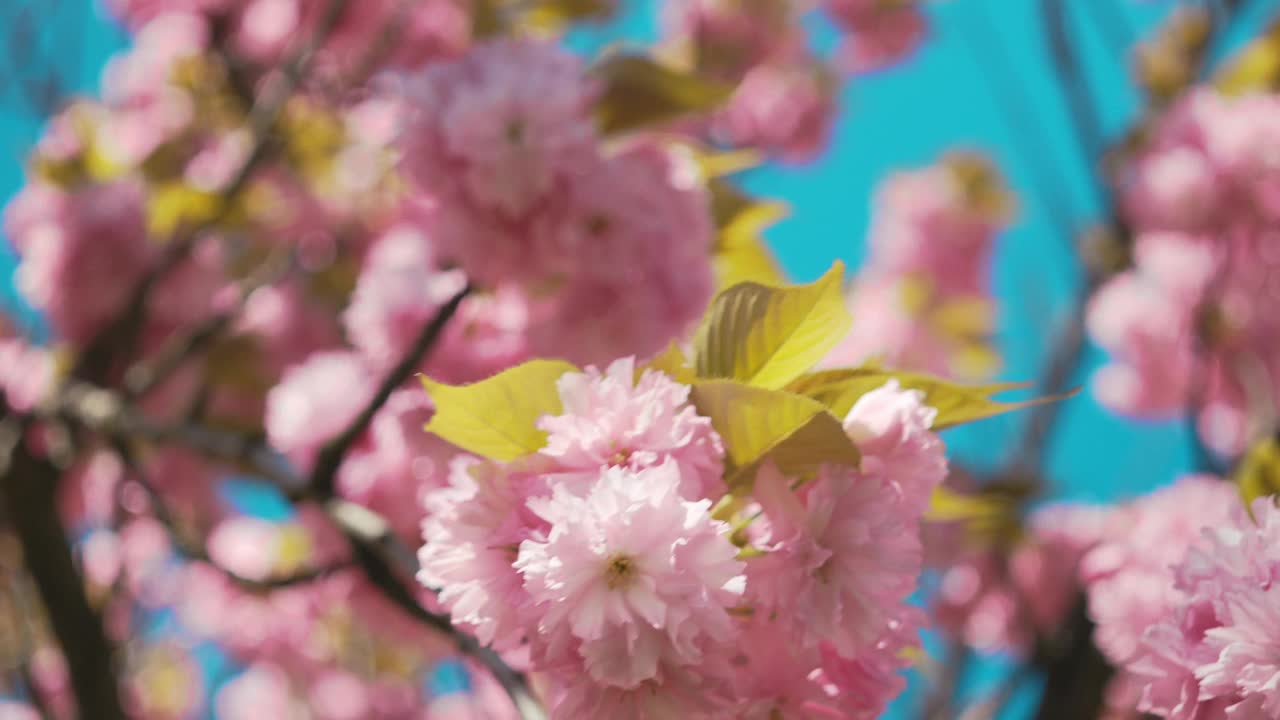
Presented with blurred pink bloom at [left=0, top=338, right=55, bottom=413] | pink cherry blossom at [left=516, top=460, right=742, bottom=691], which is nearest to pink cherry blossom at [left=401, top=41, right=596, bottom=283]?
pink cherry blossom at [left=516, top=460, right=742, bottom=691]

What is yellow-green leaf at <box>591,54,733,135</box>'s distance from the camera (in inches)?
45.8

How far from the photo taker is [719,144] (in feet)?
9.96

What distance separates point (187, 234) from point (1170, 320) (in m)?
2.00

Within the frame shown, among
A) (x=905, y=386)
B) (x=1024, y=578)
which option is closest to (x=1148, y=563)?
(x=905, y=386)

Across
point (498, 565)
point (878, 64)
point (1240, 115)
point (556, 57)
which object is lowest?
point (878, 64)

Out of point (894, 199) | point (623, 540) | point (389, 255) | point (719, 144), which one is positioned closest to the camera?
point (623, 540)

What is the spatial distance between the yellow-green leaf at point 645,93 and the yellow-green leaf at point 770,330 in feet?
1.67

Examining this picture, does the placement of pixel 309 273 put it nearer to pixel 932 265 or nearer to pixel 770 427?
pixel 770 427

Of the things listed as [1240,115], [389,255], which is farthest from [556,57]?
[1240,115]

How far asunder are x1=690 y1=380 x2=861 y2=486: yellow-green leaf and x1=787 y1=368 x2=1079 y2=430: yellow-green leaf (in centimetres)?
7

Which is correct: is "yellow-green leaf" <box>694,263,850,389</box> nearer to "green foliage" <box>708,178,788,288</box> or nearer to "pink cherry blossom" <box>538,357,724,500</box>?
"pink cherry blossom" <box>538,357,724,500</box>

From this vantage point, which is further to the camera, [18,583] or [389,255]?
[18,583]

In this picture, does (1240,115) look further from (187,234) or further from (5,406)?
(5,406)

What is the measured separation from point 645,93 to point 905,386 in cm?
56
